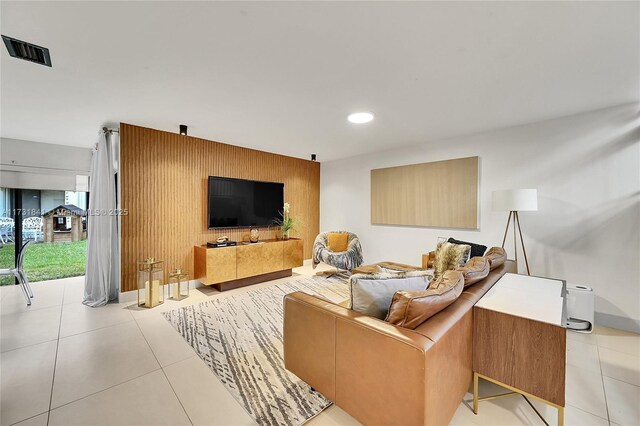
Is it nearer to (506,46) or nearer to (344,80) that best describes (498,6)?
(506,46)

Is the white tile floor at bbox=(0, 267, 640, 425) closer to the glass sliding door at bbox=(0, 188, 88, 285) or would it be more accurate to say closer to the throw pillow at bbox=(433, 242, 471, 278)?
the throw pillow at bbox=(433, 242, 471, 278)

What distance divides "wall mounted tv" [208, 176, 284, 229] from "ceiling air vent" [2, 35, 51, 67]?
235cm

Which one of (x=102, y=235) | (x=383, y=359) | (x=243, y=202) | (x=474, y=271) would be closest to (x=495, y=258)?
(x=474, y=271)

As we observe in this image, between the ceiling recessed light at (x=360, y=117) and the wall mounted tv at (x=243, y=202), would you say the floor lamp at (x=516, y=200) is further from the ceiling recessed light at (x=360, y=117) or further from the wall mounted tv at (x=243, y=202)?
the wall mounted tv at (x=243, y=202)

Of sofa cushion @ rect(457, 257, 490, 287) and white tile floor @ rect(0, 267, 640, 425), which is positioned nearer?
white tile floor @ rect(0, 267, 640, 425)

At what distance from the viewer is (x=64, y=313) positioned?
314 cm

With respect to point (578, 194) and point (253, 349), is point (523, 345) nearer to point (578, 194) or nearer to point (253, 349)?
point (253, 349)

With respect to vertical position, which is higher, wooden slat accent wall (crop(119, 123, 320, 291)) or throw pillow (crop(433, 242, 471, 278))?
wooden slat accent wall (crop(119, 123, 320, 291))

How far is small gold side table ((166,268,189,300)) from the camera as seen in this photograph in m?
3.65

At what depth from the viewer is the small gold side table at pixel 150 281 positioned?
3359 millimetres

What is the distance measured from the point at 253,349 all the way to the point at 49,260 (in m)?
4.77

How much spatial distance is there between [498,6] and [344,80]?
113 cm

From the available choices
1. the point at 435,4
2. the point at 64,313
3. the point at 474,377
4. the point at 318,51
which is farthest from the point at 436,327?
the point at 64,313

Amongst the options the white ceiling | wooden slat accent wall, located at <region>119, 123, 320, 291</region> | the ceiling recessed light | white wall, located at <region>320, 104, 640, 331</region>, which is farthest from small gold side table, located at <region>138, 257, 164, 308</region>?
white wall, located at <region>320, 104, 640, 331</region>
